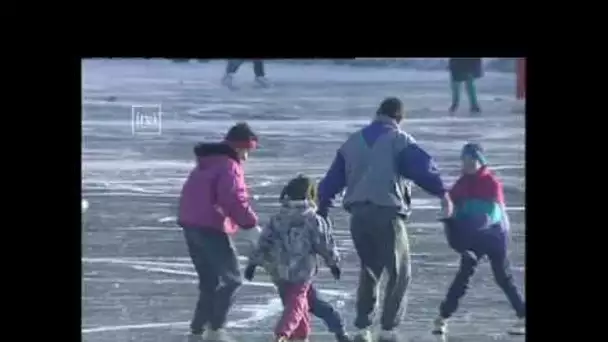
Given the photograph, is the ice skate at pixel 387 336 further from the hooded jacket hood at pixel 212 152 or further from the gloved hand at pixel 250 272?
the hooded jacket hood at pixel 212 152

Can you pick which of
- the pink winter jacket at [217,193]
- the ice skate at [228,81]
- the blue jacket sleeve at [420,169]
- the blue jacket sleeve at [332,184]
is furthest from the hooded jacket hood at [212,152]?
the blue jacket sleeve at [420,169]

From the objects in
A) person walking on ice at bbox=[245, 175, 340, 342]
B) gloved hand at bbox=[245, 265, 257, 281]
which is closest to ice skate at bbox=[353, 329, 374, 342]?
person walking on ice at bbox=[245, 175, 340, 342]

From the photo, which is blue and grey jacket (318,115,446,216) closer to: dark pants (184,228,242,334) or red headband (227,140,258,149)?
red headband (227,140,258,149)

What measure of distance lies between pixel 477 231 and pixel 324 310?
73cm

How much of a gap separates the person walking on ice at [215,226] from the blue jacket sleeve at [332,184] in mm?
290

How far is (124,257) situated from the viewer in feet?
30.7

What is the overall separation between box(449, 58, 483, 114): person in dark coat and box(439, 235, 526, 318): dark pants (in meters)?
0.57

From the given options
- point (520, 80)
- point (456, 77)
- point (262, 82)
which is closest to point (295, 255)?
point (262, 82)

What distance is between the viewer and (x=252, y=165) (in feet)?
30.4

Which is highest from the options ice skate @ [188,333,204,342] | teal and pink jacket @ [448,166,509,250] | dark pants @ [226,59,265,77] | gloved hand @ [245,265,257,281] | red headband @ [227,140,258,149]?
dark pants @ [226,59,265,77]

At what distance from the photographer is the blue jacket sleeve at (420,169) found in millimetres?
9211

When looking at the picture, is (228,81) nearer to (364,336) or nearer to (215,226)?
(215,226)

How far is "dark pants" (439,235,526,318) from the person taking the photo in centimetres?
→ 925
